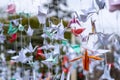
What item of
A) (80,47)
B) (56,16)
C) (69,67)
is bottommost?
(69,67)

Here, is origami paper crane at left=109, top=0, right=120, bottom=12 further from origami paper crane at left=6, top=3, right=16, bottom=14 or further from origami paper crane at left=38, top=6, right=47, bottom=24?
origami paper crane at left=6, top=3, right=16, bottom=14

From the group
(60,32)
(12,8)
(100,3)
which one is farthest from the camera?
(12,8)

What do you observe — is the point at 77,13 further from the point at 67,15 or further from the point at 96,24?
the point at 67,15

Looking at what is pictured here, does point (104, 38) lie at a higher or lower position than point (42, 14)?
lower

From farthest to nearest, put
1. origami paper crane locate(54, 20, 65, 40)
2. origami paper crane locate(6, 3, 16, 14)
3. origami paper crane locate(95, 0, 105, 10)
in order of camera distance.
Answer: origami paper crane locate(6, 3, 16, 14) → origami paper crane locate(54, 20, 65, 40) → origami paper crane locate(95, 0, 105, 10)

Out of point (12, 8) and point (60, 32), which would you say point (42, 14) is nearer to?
point (60, 32)

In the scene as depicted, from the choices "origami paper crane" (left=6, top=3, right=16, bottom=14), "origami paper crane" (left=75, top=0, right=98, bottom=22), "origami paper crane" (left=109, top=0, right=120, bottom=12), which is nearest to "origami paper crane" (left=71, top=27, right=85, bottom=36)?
"origami paper crane" (left=75, top=0, right=98, bottom=22)

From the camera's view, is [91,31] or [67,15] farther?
[67,15]

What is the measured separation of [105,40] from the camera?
1.48 metres

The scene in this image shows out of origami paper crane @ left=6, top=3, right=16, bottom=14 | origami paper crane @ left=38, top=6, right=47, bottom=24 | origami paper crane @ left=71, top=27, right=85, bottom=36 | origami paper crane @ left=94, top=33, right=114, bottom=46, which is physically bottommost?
origami paper crane @ left=94, top=33, right=114, bottom=46

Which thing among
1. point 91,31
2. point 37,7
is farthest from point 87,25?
point 37,7

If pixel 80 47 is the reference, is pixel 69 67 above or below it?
below

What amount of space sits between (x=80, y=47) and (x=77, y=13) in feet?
0.52

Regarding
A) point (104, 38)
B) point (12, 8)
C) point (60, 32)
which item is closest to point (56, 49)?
point (60, 32)
